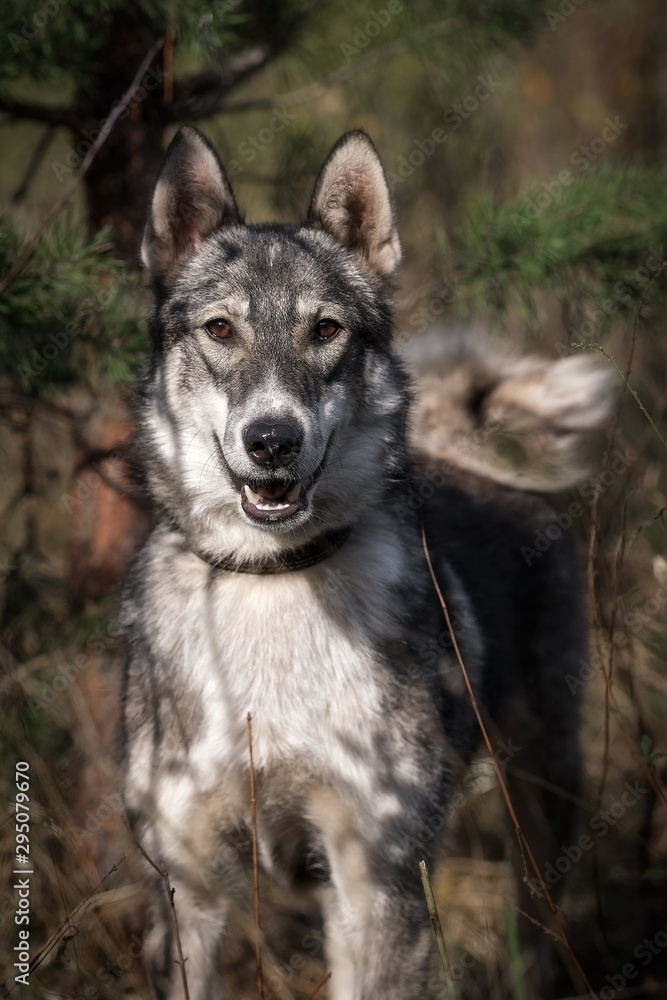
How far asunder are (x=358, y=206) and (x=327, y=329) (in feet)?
1.76

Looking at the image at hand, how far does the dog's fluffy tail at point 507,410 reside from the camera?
3.86 m

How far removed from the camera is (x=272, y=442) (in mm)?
2197

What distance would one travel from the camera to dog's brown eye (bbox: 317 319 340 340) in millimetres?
2602

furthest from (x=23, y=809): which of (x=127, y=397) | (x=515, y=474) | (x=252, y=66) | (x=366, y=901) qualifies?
(x=252, y=66)

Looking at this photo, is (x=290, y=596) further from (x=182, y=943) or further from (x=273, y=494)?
(x=182, y=943)

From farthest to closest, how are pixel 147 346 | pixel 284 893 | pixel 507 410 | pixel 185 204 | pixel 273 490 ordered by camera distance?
pixel 507 410
pixel 284 893
pixel 147 346
pixel 185 204
pixel 273 490

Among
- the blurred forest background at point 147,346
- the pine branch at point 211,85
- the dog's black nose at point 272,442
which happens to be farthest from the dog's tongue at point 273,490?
the pine branch at point 211,85

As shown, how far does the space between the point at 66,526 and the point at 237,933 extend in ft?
9.01

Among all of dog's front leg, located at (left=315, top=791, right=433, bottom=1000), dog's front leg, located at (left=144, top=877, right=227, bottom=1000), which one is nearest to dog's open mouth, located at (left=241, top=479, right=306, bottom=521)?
dog's front leg, located at (left=315, top=791, right=433, bottom=1000)

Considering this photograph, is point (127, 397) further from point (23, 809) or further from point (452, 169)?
point (452, 169)

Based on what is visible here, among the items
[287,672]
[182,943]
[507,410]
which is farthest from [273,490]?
[507,410]

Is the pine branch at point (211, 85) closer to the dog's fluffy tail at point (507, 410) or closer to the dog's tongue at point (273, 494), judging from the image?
the dog's fluffy tail at point (507, 410)

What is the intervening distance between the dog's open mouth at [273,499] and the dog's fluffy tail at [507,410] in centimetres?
154

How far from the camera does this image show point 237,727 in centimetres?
244
